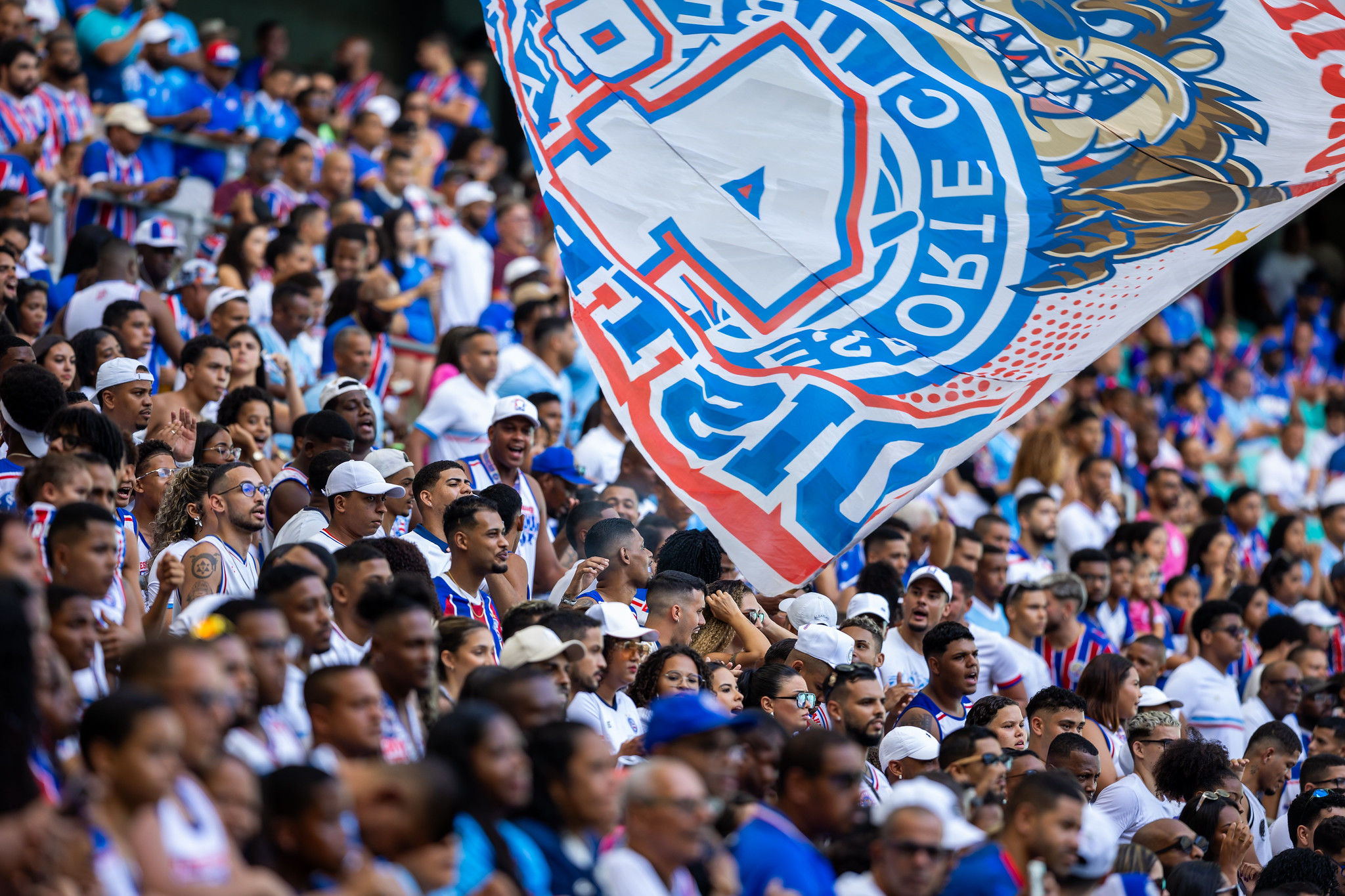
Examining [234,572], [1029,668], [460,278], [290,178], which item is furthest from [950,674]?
[290,178]

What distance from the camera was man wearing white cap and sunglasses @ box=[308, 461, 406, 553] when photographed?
6.68 m

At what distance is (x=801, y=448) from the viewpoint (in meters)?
6.45

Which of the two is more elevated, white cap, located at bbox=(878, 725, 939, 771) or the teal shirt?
the teal shirt

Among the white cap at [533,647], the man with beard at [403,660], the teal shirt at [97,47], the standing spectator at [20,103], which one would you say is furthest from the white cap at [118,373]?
the teal shirt at [97,47]

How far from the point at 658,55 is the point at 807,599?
8.29 ft

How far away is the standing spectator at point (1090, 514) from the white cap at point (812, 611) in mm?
3976

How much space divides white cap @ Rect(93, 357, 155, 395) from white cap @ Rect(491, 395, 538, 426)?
1.71 m

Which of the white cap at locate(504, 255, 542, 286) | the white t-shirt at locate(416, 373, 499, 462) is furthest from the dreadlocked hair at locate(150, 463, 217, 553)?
the white cap at locate(504, 255, 542, 286)

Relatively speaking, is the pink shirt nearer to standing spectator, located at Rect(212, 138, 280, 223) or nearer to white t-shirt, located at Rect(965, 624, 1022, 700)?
white t-shirt, located at Rect(965, 624, 1022, 700)

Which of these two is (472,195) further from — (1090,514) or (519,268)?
(1090,514)

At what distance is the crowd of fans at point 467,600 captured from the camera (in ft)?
12.9

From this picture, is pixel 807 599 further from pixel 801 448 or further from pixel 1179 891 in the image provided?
pixel 1179 891

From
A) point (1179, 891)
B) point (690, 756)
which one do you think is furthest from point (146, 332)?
point (1179, 891)

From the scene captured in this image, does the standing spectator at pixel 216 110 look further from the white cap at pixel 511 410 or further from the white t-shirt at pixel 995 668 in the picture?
the white t-shirt at pixel 995 668
